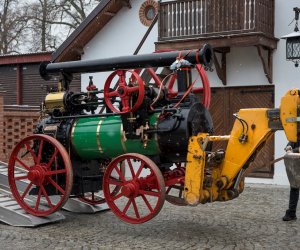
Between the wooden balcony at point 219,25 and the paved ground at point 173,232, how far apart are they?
4.35 m

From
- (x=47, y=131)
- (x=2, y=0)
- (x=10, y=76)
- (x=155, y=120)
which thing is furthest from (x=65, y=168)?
(x=2, y=0)

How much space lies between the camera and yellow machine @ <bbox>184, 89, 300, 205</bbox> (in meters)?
6.39

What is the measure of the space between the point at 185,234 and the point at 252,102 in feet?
21.1

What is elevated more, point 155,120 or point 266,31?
point 266,31

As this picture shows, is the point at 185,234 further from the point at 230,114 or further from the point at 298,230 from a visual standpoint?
the point at 230,114

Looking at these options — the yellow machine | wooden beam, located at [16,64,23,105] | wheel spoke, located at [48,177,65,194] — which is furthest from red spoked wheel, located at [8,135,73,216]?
wooden beam, located at [16,64,23,105]

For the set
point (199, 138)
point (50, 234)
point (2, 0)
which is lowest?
point (50, 234)

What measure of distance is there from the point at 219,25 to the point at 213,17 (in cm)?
23

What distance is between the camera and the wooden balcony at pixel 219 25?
39.0ft

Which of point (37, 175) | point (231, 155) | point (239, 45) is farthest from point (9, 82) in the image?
point (231, 155)

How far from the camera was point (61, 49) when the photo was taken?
14.9 metres

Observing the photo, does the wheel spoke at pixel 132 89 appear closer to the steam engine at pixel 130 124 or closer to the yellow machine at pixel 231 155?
the steam engine at pixel 130 124

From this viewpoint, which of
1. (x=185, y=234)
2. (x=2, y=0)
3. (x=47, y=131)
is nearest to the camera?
(x=185, y=234)

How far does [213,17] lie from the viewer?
12.3 m
